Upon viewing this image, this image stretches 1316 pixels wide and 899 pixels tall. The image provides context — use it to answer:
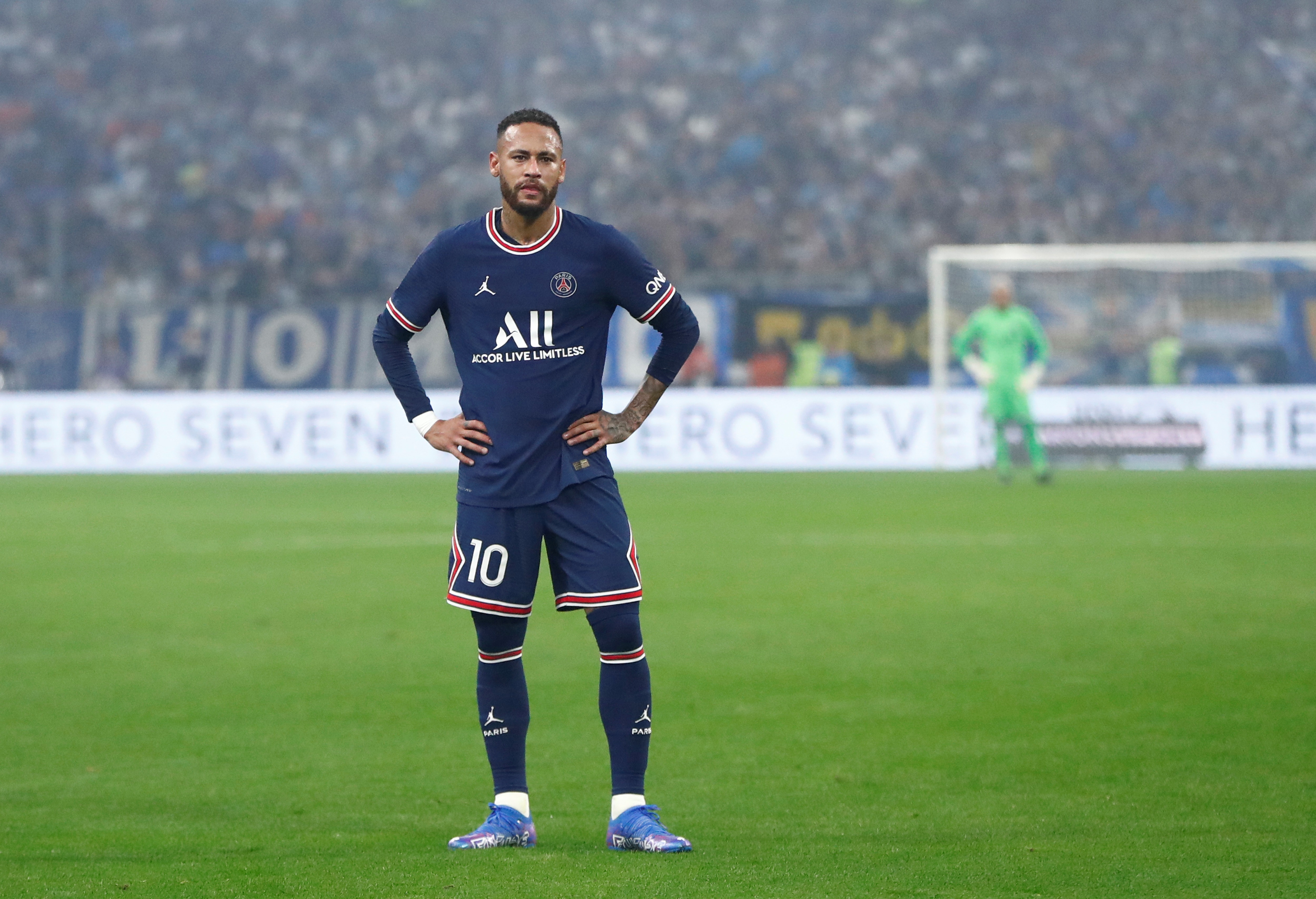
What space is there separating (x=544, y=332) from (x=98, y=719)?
3.15 meters

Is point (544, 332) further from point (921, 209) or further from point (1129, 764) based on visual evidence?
point (921, 209)

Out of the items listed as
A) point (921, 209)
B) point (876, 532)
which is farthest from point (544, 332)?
point (921, 209)

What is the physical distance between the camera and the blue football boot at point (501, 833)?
4.58m

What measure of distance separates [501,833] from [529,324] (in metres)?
1.32

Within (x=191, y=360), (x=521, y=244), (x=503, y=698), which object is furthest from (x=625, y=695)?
(x=191, y=360)

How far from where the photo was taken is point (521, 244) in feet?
15.4

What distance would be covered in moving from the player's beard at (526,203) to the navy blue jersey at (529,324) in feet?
0.31

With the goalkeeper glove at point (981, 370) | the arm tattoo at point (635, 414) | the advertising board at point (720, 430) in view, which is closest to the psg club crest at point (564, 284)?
the arm tattoo at point (635, 414)

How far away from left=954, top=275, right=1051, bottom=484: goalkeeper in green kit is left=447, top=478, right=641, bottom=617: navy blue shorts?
51.3ft

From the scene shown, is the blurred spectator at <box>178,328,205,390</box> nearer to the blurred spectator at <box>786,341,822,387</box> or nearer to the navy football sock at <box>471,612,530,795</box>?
the blurred spectator at <box>786,341,822,387</box>

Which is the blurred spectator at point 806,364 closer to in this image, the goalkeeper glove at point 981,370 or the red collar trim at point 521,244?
the goalkeeper glove at point 981,370

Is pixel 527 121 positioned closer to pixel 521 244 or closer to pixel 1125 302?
pixel 521 244

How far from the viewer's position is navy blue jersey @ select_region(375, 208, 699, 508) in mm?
4695

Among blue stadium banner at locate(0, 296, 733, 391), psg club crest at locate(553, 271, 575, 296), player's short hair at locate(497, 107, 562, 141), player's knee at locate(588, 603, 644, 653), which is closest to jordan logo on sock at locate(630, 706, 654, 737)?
player's knee at locate(588, 603, 644, 653)
